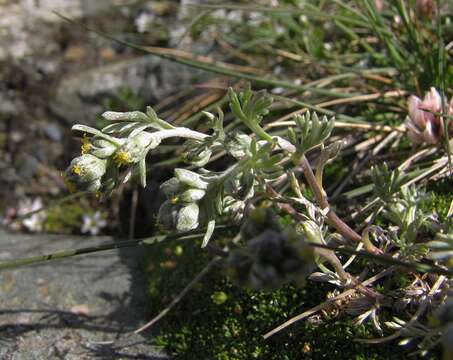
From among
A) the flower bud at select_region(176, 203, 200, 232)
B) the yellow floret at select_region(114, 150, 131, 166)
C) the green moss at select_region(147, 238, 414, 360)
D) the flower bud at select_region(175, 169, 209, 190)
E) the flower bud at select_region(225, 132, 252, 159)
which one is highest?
the flower bud at select_region(225, 132, 252, 159)

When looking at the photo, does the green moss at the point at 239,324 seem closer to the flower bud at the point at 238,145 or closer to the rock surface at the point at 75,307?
the rock surface at the point at 75,307

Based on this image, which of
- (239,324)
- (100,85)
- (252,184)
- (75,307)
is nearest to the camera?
(252,184)

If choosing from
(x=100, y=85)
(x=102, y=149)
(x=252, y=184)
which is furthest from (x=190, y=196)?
(x=100, y=85)

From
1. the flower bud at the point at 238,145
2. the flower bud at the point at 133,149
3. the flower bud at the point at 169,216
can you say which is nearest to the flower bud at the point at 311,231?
the flower bud at the point at 238,145

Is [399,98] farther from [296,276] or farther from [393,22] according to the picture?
[296,276]

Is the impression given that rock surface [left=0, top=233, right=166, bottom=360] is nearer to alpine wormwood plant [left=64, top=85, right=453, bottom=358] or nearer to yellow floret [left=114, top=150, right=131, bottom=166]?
alpine wormwood plant [left=64, top=85, right=453, bottom=358]

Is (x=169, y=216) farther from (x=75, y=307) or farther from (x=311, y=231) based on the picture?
(x=75, y=307)

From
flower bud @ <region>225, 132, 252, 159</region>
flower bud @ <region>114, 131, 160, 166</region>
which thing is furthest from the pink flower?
flower bud @ <region>114, 131, 160, 166</region>
